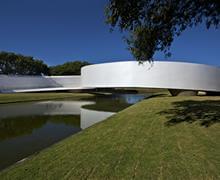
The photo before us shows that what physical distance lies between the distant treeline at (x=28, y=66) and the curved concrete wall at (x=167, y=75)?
39.8 meters

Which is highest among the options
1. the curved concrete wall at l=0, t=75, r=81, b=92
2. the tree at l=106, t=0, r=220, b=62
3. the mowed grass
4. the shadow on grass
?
the tree at l=106, t=0, r=220, b=62

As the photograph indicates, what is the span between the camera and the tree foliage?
59.5m

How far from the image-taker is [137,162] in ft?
12.3

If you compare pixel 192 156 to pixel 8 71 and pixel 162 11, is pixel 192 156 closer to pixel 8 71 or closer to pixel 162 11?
pixel 162 11

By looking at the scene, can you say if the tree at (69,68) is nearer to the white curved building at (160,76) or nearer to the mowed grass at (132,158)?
the white curved building at (160,76)

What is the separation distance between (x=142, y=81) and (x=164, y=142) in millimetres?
25238

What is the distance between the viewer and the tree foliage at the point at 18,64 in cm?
5950

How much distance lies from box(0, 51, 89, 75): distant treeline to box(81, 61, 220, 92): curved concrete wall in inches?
1565

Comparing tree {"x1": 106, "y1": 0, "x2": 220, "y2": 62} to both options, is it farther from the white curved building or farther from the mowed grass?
the white curved building

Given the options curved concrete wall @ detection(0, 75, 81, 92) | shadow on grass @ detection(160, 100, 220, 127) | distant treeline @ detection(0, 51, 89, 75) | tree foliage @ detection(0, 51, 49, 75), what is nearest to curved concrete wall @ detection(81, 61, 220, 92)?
shadow on grass @ detection(160, 100, 220, 127)

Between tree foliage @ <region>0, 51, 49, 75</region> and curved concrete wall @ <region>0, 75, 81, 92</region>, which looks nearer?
curved concrete wall @ <region>0, 75, 81, 92</region>

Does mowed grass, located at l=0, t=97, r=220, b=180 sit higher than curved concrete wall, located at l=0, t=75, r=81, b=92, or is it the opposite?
curved concrete wall, located at l=0, t=75, r=81, b=92

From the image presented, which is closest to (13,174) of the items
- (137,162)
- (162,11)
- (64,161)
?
(64,161)

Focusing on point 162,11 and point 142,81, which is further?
point 142,81
